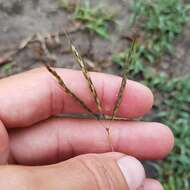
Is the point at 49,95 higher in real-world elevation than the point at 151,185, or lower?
higher

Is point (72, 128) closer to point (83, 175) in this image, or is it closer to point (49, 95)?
point (49, 95)

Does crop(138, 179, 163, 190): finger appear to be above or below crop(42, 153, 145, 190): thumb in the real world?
below

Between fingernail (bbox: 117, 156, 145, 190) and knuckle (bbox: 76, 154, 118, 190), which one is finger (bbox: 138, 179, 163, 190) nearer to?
fingernail (bbox: 117, 156, 145, 190)

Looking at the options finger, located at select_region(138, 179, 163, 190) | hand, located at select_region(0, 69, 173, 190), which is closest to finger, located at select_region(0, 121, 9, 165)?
hand, located at select_region(0, 69, 173, 190)

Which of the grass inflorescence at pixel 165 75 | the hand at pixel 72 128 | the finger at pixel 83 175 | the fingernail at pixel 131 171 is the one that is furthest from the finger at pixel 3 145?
the grass inflorescence at pixel 165 75

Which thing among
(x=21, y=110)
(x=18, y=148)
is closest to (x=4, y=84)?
(x=21, y=110)

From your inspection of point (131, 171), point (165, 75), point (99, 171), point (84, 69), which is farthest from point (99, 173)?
point (165, 75)

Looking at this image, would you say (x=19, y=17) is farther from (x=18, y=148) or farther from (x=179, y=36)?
(x=18, y=148)

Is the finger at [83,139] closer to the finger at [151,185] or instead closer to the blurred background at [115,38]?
the finger at [151,185]
